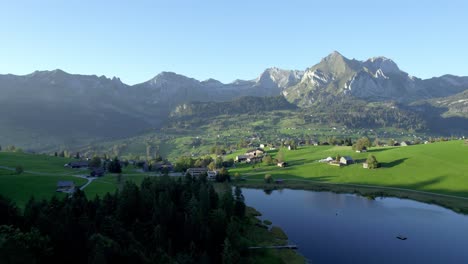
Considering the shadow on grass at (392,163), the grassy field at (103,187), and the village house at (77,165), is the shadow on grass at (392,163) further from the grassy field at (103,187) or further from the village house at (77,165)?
the village house at (77,165)

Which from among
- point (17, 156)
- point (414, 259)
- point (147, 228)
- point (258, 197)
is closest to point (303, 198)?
point (258, 197)

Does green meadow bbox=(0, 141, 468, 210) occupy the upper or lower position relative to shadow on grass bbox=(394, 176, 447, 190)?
upper

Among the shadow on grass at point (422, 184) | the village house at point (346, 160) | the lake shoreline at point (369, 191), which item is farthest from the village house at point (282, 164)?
the shadow on grass at point (422, 184)

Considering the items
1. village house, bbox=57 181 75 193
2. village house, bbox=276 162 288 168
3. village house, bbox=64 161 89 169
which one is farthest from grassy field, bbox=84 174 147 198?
village house, bbox=276 162 288 168

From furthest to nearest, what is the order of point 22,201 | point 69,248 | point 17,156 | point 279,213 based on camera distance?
1. point 17,156
2. point 279,213
3. point 22,201
4. point 69,248

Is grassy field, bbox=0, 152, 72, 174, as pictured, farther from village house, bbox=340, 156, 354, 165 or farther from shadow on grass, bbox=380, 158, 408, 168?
shadow on grass, bbox=380, 158, 408, 168

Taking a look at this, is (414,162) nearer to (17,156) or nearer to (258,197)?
(258,197)

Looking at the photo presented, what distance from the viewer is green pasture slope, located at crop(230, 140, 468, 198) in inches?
5094

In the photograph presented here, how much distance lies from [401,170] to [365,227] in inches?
2755

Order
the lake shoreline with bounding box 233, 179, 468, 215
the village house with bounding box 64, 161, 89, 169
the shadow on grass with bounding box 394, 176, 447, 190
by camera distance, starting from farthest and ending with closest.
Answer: the village house with bounding box 64, 161, 89, 169
the shadow on grass with bounding box 394, 176, 447, 190
the lake shoreline with bounding box 233, 179, 468, 215

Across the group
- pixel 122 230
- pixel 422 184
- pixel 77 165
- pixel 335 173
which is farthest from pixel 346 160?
pixel 77 165

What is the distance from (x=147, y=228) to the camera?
2625 inches

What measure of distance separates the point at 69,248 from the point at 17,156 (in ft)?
490

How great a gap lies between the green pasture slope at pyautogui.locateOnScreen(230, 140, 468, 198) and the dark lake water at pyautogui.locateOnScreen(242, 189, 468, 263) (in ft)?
67.7
